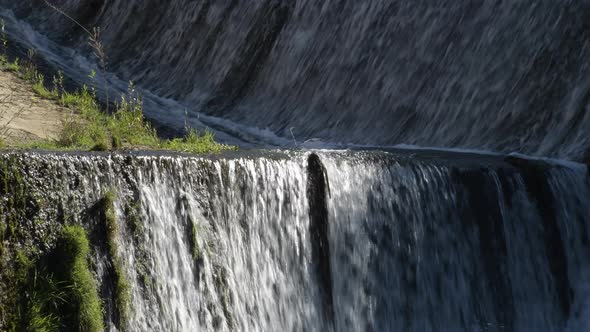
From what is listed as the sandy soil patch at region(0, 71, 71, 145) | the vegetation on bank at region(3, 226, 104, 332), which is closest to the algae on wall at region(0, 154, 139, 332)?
the vegetation on bank at region(3, 226, 104, 332)

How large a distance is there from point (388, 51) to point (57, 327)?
12118mm

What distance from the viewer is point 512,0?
61.1ft

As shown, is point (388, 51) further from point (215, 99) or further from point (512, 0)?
point (215, 99)

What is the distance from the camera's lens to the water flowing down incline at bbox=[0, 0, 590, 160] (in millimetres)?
16672

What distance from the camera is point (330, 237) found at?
1222 cm

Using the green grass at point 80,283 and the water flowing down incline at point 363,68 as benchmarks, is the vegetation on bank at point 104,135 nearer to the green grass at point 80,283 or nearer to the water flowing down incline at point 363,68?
the green grass at point 80,283

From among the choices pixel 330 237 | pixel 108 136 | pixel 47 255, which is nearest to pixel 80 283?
pixel 47 255

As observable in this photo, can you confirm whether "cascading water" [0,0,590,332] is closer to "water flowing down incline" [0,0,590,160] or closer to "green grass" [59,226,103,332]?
"water flowing down incline" [0,0,590,160]

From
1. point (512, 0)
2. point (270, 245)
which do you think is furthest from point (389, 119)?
point (270, 245)

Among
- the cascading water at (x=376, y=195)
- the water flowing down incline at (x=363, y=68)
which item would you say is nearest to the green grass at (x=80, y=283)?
the cascading water at (x=376, y=195)

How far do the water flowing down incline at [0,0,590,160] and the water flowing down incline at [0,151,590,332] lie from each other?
2.02 m

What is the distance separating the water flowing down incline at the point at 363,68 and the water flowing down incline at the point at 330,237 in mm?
2020

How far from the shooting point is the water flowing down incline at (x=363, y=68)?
1667 cm

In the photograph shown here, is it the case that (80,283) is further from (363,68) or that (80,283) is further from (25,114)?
(363,68)
